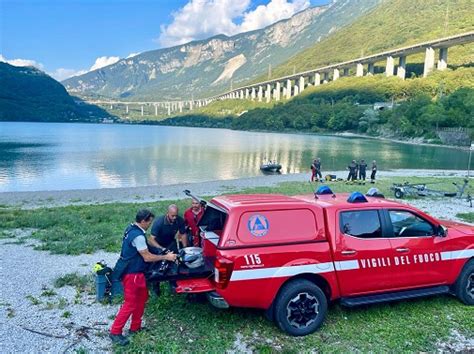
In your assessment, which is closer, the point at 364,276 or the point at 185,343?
the point at 185,343

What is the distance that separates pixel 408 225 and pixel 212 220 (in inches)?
136

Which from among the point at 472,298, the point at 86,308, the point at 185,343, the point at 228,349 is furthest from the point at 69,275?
the point at 472,298

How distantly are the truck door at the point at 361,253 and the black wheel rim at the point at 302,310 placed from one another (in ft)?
1.86

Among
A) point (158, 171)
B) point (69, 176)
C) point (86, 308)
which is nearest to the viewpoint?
point (86, 308)

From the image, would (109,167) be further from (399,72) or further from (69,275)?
(399,72)

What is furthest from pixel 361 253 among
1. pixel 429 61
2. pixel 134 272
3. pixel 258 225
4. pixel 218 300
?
pixel 429 61

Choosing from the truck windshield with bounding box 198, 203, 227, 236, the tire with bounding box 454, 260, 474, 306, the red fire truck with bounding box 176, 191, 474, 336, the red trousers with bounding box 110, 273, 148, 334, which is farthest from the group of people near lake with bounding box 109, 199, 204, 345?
the tire with bounding box 454, 260, 474, 306

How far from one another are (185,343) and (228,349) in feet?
2.16

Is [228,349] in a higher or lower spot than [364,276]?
lower

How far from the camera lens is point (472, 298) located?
7.27 meters

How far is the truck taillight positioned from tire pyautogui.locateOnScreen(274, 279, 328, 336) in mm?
923

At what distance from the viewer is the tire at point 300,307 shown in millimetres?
6000

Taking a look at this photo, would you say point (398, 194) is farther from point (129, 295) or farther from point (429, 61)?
point (429, 61)

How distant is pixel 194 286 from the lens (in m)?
6.01
